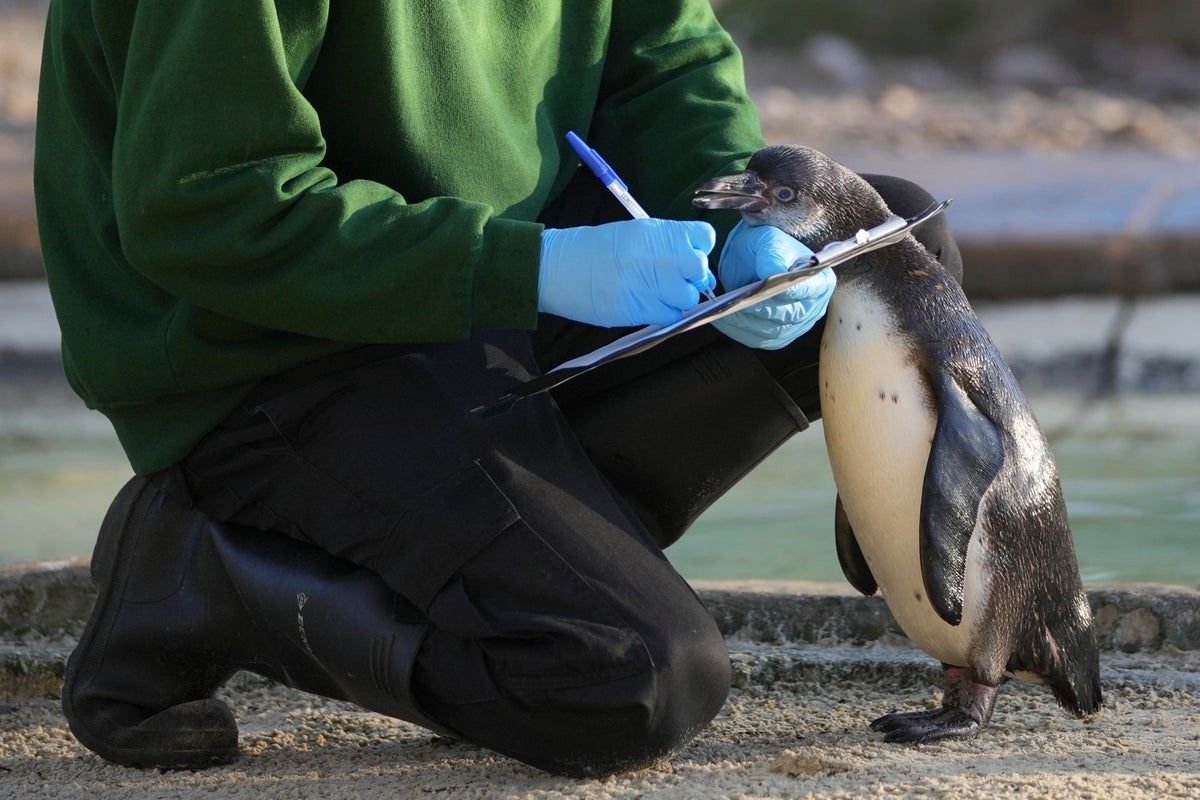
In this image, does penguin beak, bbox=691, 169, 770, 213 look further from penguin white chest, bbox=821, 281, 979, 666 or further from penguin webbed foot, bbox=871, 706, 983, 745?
penguin webbed foot, bbox=871, 706, 983, 745

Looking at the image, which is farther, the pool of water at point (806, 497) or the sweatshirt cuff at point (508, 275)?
the pool of water at point (806, 497)

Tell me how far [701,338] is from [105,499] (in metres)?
2.18

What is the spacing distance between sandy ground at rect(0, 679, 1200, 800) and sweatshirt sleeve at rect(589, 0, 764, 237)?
616mm

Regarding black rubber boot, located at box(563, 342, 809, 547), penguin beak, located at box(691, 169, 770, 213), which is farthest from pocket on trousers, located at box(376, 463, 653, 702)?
penguin beak, located at box(691, 169, 770, 213)

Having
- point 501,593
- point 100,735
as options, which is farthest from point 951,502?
point 100,735

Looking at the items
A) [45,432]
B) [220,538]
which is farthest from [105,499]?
[220,538]

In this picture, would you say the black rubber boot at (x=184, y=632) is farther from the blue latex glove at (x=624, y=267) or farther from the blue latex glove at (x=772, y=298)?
the blue latex glove at (x=772, y=298)

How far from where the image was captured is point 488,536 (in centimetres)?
165

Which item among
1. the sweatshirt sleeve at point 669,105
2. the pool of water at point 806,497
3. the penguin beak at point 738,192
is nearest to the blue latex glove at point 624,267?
the penguin beak at point 738,192

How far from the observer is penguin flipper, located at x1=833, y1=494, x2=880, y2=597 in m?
2.01

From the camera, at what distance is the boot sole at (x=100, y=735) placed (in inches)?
69.3

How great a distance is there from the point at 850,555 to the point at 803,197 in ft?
1.50

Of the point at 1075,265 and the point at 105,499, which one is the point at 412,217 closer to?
the point at 105,499

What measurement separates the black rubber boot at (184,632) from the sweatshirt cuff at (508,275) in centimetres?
31
